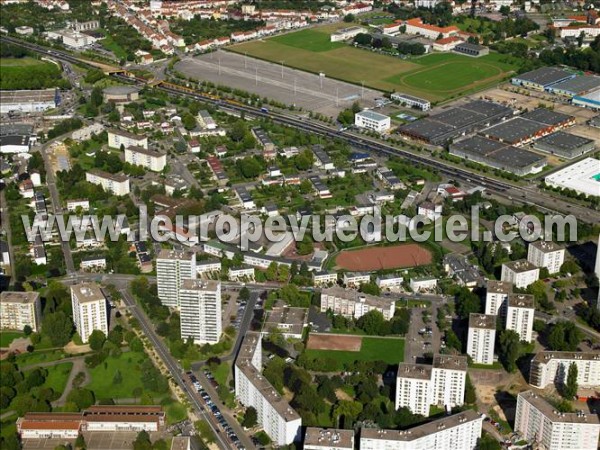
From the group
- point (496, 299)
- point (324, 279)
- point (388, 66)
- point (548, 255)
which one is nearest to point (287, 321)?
point (324, 279)

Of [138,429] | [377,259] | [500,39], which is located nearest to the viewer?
[138,429]

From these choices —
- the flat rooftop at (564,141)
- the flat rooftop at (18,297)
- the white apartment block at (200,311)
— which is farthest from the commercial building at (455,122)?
A: the flat rooftop at (18,297)

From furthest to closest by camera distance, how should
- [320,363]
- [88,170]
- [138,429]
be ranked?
[88,170] < [320,363] < [138,429]

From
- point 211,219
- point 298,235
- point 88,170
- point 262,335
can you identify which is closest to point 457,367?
point 262,335

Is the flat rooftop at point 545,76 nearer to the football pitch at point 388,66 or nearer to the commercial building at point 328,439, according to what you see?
the football pitch at point 388,66

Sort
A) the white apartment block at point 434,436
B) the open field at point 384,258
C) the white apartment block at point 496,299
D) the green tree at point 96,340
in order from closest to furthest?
the white apartment block at point 434,436, the green tree at point 96,340, the white apartment block at point 496,299, the open field at point 384,258

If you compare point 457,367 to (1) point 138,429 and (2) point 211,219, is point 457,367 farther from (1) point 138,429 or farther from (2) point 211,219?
(2) point 211,219

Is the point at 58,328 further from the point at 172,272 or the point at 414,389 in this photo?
the point at 414,389
